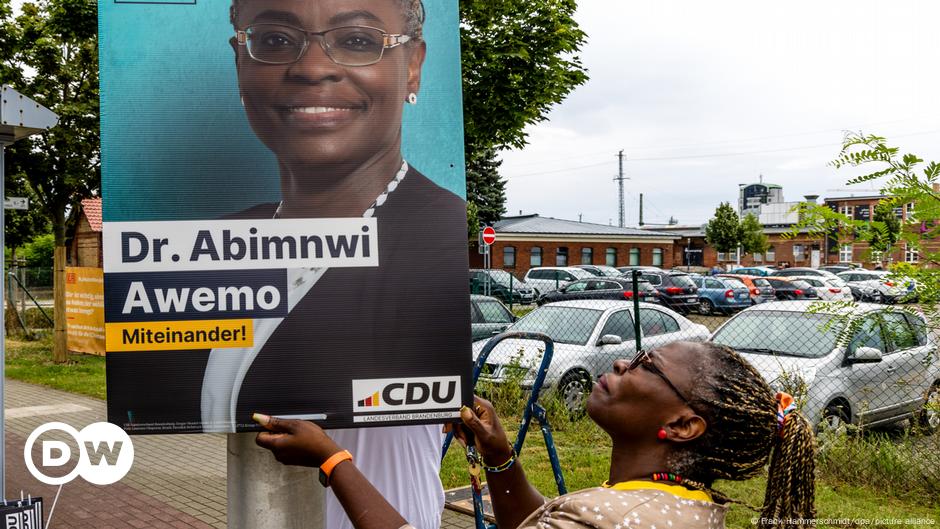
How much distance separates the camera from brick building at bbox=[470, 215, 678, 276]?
2045 inches

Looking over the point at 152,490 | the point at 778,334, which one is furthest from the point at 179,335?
the point at 778,334

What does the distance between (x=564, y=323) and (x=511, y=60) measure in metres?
3.83

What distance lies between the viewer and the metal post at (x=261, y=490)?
222cm

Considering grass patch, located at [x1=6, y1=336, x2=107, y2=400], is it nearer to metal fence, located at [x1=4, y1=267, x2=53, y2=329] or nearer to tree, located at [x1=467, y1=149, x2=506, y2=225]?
metal fence, located at [x1=4, y1=267, x2=53, y2=329]

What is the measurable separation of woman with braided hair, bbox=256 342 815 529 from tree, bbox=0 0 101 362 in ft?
47.4

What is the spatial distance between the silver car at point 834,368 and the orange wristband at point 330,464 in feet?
19.6

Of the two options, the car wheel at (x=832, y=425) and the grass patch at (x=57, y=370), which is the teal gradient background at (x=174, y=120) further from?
the grass patch at (x=57, y=370)

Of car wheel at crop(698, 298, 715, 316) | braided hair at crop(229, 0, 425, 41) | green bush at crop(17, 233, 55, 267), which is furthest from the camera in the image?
green bush at crop(17, 233, 55, 267)

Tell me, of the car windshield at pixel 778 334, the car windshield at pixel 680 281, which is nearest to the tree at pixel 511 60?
the car windshield at pixel 778 334

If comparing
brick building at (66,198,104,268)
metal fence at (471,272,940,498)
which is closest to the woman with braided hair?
metal fence at (471,272,940,498)

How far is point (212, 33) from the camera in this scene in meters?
1.80

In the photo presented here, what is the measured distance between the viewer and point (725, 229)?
6488cm

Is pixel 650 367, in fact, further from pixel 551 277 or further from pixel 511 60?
pixel 551 277

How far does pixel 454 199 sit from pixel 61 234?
53.6 feet
